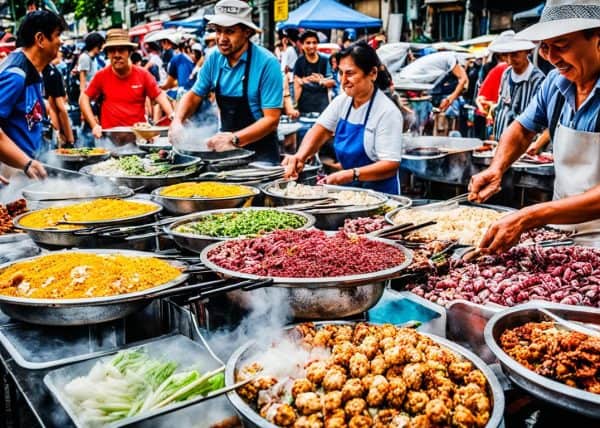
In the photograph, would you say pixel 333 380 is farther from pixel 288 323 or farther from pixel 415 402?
pixel 288 323

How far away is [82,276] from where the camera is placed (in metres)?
2.12

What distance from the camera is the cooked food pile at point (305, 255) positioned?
1994 millimetres

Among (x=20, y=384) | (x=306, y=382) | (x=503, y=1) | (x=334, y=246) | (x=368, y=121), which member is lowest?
(x=20, y=384)

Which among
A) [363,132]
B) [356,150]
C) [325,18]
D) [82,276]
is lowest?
[82,276]

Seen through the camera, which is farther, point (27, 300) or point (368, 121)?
point (368, 121)

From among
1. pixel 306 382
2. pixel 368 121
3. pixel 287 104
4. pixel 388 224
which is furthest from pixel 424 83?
pixel 306 382

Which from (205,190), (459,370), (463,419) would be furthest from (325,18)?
(463,419)

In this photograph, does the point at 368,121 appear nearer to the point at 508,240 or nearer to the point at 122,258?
the point at 508,240

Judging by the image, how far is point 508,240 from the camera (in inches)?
89.9

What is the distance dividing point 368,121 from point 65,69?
15420mm

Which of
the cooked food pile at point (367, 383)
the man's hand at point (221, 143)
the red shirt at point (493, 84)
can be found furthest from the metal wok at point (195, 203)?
the red shirt at point (493, 84)

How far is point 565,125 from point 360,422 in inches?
83.7

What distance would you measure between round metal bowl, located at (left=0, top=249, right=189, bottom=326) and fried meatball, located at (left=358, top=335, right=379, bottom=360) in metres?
0.74

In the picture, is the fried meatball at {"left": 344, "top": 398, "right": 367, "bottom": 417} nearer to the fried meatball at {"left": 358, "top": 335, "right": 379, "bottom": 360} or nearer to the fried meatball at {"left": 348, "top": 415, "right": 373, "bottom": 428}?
the fried meatball at {"left": 348, "top": 415, "right": 373, "bottom": 428}
